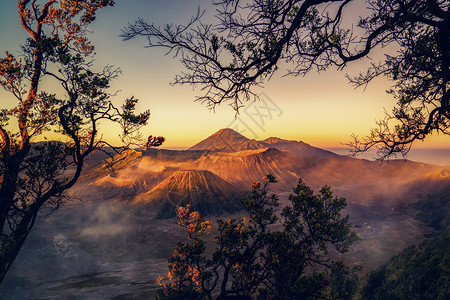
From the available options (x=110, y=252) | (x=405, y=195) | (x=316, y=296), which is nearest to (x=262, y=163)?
(x=405, y=195)

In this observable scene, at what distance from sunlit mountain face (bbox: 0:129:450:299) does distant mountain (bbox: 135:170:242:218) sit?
0.28m

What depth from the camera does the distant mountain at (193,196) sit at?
64.0 meters

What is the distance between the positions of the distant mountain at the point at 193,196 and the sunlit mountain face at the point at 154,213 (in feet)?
0.90

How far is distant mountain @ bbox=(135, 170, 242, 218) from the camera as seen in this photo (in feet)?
210

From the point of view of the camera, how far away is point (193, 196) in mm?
67000

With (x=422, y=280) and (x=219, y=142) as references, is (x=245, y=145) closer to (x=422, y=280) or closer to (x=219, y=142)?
(x=219, y=142)

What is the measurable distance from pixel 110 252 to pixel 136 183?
4447cm

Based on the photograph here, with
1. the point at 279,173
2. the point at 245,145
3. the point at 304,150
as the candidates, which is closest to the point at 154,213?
the point at 279,173

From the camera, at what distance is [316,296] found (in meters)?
10.2

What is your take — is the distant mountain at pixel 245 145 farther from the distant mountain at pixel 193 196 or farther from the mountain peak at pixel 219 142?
the distant mountain at pixel 193 196

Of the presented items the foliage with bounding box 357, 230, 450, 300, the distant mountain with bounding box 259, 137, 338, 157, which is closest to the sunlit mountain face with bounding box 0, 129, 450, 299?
the foliage with bounding box 357, 230, 450, 300

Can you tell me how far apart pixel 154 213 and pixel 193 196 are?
1085cm

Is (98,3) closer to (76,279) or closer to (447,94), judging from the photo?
(447,94)

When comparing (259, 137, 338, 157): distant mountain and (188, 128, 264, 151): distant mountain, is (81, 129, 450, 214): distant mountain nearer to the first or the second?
(188, 128, 264, 151): distant mountain
